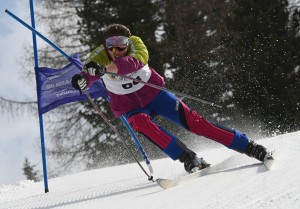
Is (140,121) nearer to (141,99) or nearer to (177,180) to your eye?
(141,99)

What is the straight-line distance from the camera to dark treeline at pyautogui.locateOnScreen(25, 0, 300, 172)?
13.0 m

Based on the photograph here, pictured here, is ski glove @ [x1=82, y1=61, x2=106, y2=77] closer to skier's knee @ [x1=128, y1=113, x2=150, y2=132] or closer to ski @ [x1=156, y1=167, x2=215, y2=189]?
skier's knee @ [x1=128, y1=113, x2=150, y2=132]

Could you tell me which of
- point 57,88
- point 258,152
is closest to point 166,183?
point 258,152

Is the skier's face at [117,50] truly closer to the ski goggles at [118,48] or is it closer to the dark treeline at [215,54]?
the ski goggles at [118,48]

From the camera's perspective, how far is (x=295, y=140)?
157 inches

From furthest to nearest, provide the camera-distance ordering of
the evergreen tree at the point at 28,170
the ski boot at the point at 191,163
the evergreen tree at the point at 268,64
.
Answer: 1. the evergreen tree at the point at 28,170
2. the evergreen tree at the point at 268,64
3. the ski boot at the point at 191,163

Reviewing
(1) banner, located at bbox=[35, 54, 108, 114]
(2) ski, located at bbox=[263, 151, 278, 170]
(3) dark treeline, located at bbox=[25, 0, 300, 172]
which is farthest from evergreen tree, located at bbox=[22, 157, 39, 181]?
(2) ski, located at bbox=[263, 151, 278, 170]

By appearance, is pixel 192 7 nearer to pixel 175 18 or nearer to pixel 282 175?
pixel 175 18

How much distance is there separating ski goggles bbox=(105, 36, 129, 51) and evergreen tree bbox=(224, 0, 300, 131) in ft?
29.7

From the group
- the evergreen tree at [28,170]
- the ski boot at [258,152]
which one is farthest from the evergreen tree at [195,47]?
the evergreen tree at [28,170]

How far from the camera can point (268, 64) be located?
1302cm

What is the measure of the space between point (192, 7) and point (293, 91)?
650 cm

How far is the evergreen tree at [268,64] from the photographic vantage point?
1275 cm

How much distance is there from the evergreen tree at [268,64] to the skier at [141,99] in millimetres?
8978
